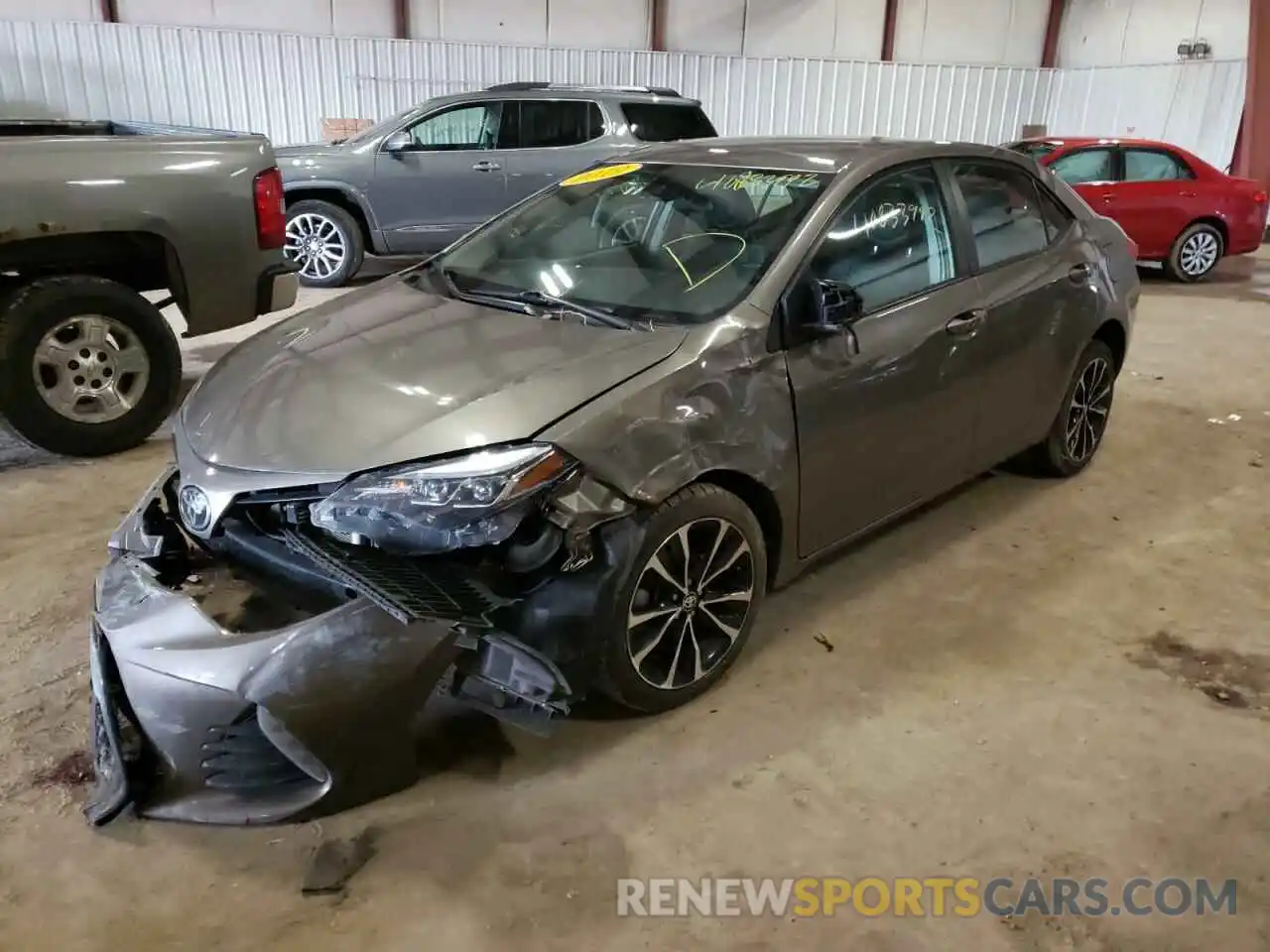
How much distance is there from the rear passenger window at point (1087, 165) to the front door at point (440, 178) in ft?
17.5

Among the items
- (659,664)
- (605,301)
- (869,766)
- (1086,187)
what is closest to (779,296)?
(605,301)

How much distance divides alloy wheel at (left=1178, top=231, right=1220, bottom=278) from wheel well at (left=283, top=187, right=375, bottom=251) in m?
7.76

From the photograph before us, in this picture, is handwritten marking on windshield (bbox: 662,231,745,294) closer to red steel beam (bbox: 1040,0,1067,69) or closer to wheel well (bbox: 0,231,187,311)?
wheel well (bbox: 0,231,187,311)

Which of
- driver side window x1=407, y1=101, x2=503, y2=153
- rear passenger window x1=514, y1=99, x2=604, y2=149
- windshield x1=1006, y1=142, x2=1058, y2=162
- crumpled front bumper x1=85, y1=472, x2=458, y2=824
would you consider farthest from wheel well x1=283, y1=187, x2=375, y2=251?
crumpled front bumper x1=85, y1=472, x2=458, y2=824

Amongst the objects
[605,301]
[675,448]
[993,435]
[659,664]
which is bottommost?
[659,664]

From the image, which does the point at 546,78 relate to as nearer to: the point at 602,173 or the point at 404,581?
the point at 602,173

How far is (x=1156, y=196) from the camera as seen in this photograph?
371 inches

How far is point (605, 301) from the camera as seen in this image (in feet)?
9.70

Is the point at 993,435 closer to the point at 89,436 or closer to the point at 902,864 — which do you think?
the point at 902,864

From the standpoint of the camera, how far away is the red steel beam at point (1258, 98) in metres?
11.3

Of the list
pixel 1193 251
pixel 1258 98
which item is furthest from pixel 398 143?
pixel 1258 98

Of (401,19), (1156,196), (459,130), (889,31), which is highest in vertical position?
(889,31)

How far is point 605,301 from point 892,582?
1475 millimetres

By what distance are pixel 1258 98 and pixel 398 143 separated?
9780 millimetres
